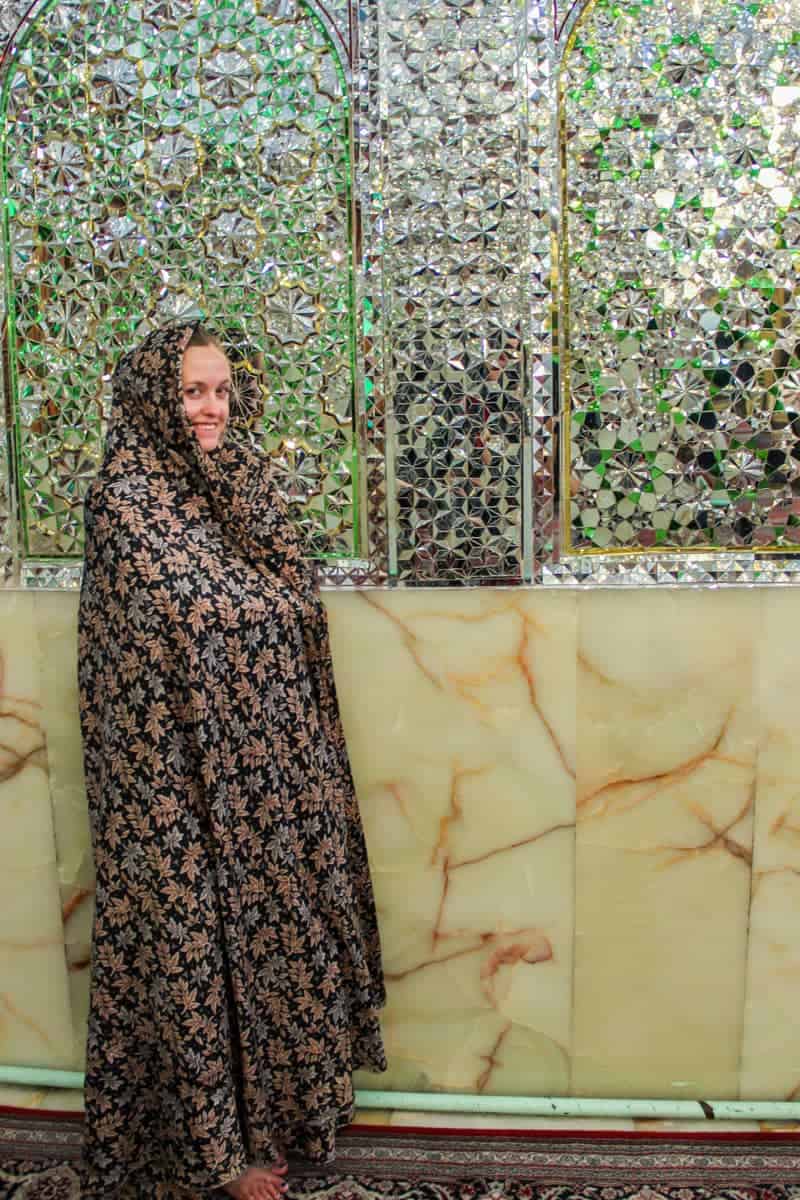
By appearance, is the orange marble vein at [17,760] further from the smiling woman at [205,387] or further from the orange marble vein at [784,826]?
the orange marble vein at [784,826]

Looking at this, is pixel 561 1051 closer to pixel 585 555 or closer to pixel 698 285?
pixel 585 555

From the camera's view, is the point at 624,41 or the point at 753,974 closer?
the point at 624,41

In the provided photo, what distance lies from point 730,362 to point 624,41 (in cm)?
55

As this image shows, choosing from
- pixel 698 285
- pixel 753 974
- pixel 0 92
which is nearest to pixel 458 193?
pixel 698 285

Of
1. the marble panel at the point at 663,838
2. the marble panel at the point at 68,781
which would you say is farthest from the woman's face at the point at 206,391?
the marble panel at the point at 663,838

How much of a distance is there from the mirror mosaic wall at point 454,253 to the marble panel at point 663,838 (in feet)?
0.37

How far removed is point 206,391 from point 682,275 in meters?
0.81

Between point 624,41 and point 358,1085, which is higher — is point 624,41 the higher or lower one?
the higher one

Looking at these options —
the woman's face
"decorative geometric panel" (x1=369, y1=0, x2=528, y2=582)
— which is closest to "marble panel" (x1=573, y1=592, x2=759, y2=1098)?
"decorative geometric panel" (x1=369, y1=0, x2=528, y2=582)

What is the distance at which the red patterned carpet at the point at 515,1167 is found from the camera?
135 centimetres

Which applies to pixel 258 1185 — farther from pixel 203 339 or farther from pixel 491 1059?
pixel 203 339

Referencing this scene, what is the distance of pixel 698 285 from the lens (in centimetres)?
137

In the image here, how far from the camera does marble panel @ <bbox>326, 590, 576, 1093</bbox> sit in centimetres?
143

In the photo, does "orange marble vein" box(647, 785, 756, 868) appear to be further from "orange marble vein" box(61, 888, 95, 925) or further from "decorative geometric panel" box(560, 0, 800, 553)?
"orange marble vein" box(61, 888, 95, 925)
